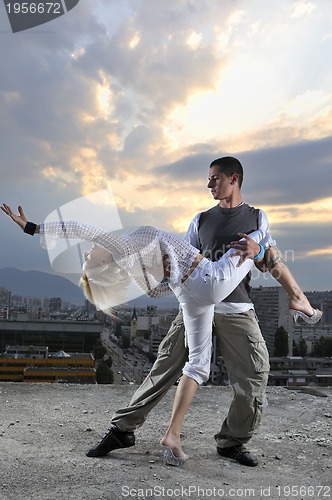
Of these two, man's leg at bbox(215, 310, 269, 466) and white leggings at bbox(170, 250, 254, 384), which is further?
man's leg at bbox(215, 310, 269, 466)

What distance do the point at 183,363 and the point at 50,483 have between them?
807 mm

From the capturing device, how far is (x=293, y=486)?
2307 millimetres

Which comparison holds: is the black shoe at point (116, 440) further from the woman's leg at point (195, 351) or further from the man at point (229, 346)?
the woman's leg at point (195, 351)

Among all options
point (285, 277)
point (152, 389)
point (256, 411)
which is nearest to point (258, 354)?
point (256, 411)

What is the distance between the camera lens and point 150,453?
2.64 meters

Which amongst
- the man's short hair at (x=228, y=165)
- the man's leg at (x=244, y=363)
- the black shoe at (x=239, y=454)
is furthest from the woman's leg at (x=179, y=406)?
the man's short hair at (x=228, y=165)

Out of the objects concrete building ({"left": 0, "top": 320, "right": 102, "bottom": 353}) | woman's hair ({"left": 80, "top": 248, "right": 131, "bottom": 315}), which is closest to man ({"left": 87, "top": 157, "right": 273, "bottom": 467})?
woman's hair ({"left": 80, "top": 248, "right": 131, "bottom": 315})

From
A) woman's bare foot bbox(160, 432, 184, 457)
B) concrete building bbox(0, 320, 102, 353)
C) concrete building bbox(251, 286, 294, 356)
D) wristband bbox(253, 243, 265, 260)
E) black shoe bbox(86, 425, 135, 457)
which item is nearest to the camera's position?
wristband bbox(253, 243, 265, 260)

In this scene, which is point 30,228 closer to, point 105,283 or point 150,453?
point 105,283

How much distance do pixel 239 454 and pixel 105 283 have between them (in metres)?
1.16

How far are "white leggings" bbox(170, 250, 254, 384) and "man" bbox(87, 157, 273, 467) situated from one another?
0.12 metres

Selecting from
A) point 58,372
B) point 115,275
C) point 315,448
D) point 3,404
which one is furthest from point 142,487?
point 58,372

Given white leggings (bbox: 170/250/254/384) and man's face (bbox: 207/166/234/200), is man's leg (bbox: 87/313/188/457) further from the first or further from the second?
man's face (bbox: 207/166/234/200)

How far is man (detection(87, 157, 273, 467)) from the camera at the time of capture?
2.40m
